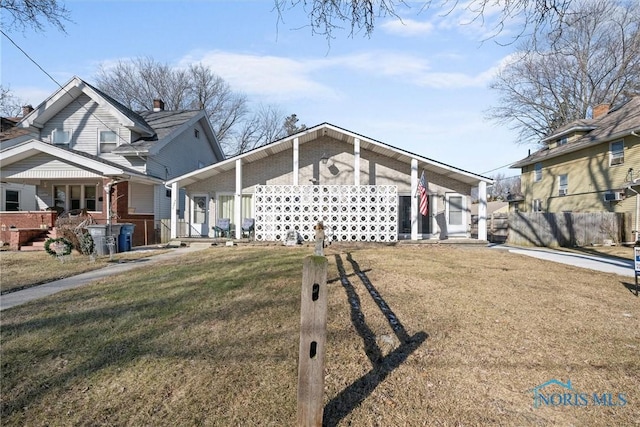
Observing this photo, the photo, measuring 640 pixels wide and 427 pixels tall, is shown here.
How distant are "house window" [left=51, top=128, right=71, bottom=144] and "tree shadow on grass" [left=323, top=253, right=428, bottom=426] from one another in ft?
58.9

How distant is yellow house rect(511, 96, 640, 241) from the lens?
16.4 metres

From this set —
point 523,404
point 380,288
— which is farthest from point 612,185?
point 523,404

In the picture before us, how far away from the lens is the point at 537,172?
2431cm

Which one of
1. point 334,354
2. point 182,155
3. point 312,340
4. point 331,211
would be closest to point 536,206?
point 331,211

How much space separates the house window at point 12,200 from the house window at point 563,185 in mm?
30562

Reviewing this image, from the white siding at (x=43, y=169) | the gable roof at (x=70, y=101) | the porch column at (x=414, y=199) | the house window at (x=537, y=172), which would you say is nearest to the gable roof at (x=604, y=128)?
the house window at (x=537, y=172)

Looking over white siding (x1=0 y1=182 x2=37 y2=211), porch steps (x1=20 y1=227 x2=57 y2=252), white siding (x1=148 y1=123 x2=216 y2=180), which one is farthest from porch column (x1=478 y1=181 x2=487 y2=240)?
white siding (x1=0 y1=182 x2=37 y2=211)

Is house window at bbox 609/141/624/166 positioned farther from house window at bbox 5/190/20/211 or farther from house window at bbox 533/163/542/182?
house window at bbox 5/190/20/211

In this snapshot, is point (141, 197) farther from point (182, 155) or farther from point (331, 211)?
point (331, 211)

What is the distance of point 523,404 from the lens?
2.59m

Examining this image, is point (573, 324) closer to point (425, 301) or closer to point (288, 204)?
point (425, 301)

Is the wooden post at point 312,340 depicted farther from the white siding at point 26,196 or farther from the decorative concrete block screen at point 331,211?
the white siding at point 26,196

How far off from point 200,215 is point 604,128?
2267 cm

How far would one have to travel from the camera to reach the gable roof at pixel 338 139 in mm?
13578
